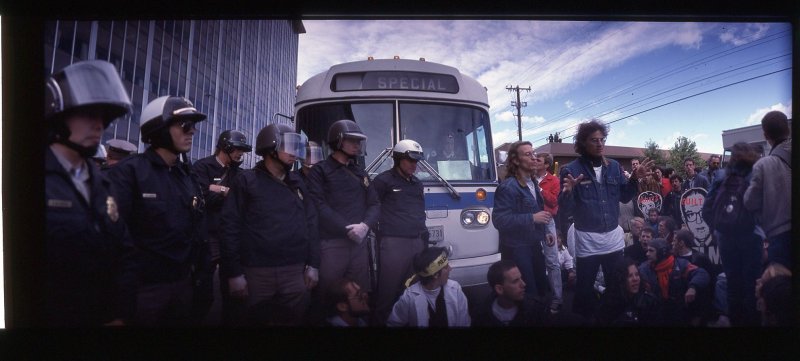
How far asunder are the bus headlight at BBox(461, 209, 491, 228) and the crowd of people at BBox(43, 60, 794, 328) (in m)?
0.22

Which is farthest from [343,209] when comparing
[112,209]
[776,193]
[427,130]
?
[776,193]

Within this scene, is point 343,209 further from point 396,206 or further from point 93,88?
point 93,88

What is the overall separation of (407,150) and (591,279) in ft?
6.36

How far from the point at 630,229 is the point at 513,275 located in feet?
5.01

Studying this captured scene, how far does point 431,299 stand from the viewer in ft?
10.5

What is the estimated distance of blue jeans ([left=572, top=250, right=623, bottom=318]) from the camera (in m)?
3.47

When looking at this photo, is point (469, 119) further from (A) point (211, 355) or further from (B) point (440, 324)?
(A) point (211, 355)

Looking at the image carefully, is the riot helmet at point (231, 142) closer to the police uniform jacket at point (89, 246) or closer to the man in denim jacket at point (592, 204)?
the police uniform jacket at point (89, 246)

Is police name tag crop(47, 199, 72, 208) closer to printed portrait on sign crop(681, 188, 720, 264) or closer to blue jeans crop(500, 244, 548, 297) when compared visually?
blue jeans crop(500, 244, 548, 297)

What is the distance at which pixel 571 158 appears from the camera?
3.71 meters

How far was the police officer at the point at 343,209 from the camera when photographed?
10.7 feet

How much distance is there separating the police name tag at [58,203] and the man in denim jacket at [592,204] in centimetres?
360

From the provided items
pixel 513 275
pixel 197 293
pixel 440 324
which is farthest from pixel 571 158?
pixel 197 293

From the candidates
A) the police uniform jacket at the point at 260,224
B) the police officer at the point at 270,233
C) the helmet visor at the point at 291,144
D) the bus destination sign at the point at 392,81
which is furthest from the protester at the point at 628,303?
the helmet visor at the point at 291,144
